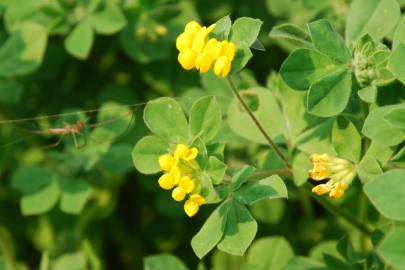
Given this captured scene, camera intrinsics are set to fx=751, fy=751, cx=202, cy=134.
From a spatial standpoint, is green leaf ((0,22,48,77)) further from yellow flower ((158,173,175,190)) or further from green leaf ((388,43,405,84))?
green leaf ((388,43,405,84))

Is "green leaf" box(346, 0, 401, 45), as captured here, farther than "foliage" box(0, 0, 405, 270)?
Yes

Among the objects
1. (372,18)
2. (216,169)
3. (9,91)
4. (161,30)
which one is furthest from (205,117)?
(9,91)

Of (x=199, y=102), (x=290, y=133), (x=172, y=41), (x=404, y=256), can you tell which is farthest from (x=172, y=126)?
(x=172, y=41)

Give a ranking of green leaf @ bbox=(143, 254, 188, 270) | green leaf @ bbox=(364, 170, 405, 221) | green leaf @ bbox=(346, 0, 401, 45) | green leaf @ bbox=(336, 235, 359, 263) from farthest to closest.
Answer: green leaf @ bbox=(143, 254, 188, 270) → green leaf @ bbox=(336, 235, 359, 263) → green leaf @ bbox=(346, 0, 401, 45) → green leaf @ bbox=(364, 170, 405, 221)

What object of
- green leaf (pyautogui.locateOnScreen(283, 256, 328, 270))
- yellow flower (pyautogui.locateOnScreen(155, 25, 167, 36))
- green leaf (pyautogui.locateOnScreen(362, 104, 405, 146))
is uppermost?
green leaf (pyautogui.locateOnScreen(362, 104, 405, 146))

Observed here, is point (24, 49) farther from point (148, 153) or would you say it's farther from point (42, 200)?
point (148, 153)

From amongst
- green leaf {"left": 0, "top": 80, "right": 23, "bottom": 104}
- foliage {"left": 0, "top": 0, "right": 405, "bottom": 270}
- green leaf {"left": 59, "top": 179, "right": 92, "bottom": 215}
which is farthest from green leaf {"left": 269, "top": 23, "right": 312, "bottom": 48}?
green leaf {"left": 0, "top": 80, "right": 23, "bottom": 104}

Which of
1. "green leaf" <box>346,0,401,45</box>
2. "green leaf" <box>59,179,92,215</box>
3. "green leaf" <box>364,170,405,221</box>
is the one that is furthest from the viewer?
"green leaf" <box>59,179,92,215</box>
